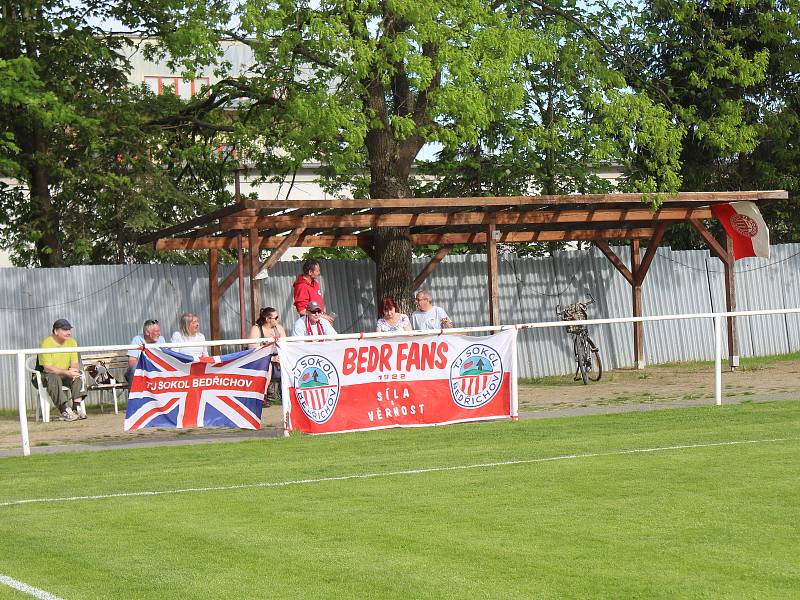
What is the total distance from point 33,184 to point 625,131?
11.0 meters

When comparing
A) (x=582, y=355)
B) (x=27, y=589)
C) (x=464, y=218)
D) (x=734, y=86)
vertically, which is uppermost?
(x=734, y=86)

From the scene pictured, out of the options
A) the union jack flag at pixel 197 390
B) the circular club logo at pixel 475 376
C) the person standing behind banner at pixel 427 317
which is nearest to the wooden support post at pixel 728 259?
the person standing behind banner at pixel 427 317

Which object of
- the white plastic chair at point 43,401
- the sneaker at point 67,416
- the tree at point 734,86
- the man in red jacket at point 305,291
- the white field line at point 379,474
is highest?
the tree at point 734,86

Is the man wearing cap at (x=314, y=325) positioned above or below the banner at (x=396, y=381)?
above

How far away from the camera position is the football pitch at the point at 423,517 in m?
6.86

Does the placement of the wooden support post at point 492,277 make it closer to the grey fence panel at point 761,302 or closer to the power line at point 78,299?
the power line at point 78,299

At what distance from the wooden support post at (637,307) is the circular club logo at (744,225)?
2592 millimetres

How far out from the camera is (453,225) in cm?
2212

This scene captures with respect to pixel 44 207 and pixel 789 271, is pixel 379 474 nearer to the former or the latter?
pixel 44 207

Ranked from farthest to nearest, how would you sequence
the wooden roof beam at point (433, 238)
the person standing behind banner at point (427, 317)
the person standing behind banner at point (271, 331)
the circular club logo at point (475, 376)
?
1. the wooden roof beam at point (433, 238)
2. the person standing behind banner at point (427, 317)
3. the person standing behind banner at point (271, 331)
4. the circular club logo at point (475, 376)

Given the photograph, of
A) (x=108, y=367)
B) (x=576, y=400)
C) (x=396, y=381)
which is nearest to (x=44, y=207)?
(x=108, y=367)

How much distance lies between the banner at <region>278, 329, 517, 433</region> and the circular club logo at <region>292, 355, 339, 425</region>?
11 millimetres

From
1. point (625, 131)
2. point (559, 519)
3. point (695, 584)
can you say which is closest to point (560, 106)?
point (625, 131)

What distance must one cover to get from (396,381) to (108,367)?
21.1 feet
